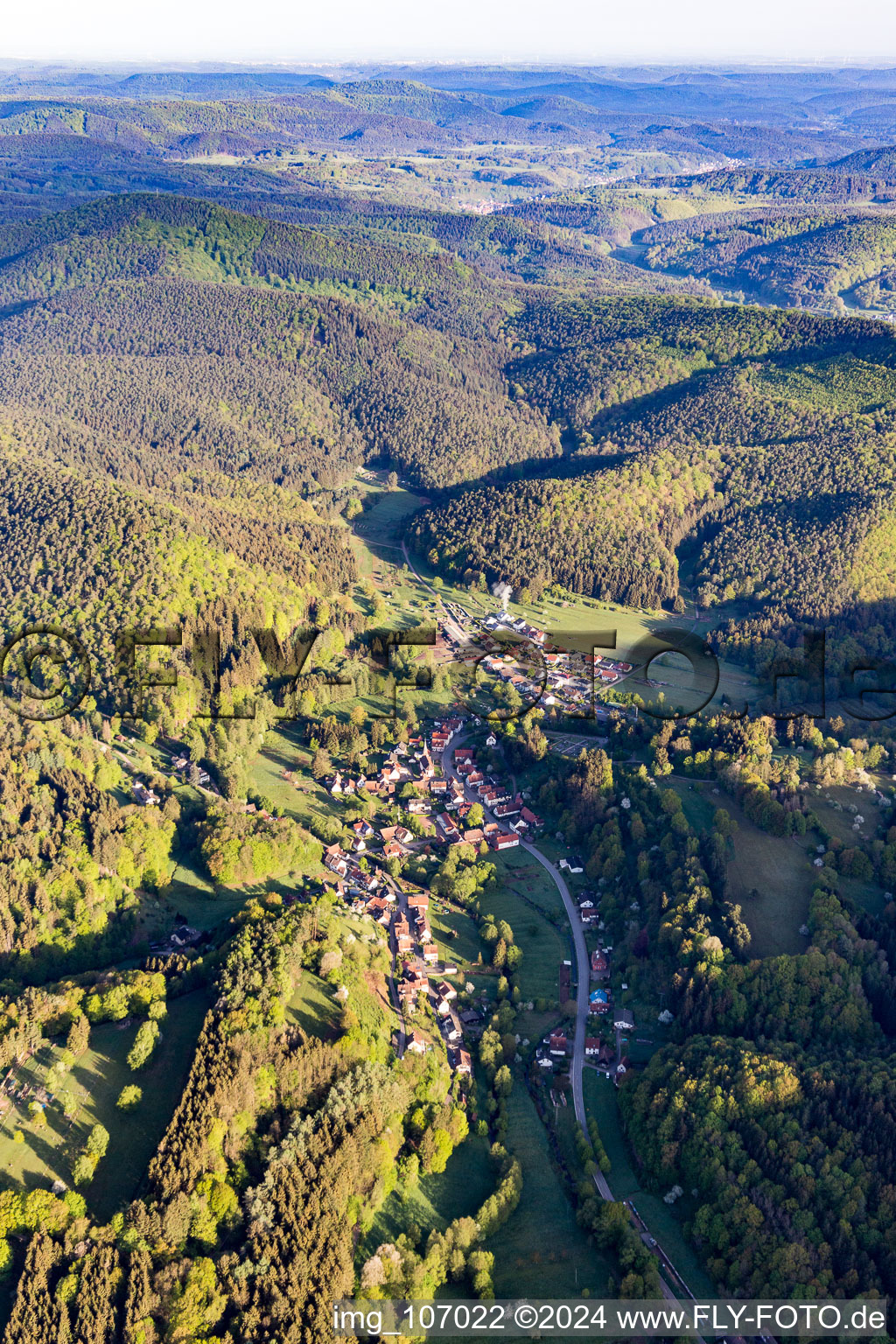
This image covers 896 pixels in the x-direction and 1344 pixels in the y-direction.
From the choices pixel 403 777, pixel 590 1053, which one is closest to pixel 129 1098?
pixel 590 1053

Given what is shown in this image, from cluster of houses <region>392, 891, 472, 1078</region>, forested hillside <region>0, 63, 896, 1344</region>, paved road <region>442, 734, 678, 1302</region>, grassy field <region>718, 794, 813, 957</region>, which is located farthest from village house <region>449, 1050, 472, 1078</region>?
grassy field <region>718, 794, 813, 957</region>

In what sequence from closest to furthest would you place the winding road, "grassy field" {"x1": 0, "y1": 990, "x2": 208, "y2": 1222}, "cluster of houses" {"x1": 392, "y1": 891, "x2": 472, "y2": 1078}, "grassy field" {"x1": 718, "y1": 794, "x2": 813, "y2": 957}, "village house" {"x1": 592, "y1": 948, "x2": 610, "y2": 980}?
"grassy field" {"x1": 0, "y1": 990, "x2": 208, "y2": 1222} < the winding road < "cluster of houses" {"x1": 392, "y1": 891, "x2": 472, "y2": 1078} < "grassy field" {"x1": 718, "y1": 794, "x2": 813, "y2": 957} < "village house" {"x1": 592, "y1": 948, "x2": 610, "y2": 980}

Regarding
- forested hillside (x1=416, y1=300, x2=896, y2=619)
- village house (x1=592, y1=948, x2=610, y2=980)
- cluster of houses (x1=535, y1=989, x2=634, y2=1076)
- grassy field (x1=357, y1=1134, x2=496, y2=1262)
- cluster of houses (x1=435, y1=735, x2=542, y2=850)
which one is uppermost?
forested hillside (x1=416, y1=300, x2=896, y2=619)

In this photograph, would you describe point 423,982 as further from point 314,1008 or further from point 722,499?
point 722,499

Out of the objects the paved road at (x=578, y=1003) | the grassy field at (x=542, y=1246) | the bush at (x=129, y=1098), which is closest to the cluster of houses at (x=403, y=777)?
the paved road at (x=578, y=1003)

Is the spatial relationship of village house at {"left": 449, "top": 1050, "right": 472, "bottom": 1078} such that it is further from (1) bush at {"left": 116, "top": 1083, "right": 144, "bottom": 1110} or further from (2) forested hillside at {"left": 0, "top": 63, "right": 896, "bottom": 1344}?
(1) bush at {"left": 116, "top": 1083, "right": 144, "bottom": 1110}

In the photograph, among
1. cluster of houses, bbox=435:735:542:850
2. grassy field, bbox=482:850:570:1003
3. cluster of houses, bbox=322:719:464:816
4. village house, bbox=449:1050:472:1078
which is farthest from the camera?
cluster of houses, bbox=322:719:464:816

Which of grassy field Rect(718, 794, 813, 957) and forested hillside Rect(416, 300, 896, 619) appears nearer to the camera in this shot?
grassy field Rect(718, 794, 813, 957)
